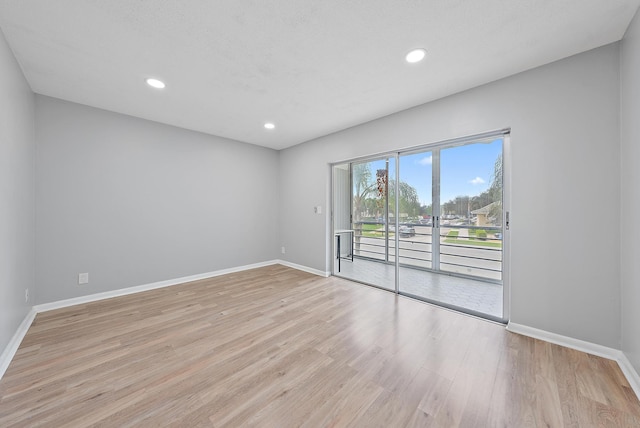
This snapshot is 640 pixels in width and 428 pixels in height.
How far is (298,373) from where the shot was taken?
5.78 ft

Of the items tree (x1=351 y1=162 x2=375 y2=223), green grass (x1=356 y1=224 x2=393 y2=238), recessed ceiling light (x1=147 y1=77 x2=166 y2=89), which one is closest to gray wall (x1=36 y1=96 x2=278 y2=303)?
recessed ceiling light (x1=147 y1=77 x2=166 y2=89)

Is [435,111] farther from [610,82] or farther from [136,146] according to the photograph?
[136,146]

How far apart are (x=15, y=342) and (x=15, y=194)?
1319 mm

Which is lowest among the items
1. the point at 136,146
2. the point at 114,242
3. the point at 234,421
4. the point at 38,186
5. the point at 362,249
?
the point at 234,421

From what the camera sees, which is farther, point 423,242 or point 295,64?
point 423,242

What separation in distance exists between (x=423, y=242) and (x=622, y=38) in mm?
3337

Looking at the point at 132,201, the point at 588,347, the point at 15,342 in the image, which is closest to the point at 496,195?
the point at 588,347

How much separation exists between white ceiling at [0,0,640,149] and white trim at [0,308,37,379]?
8.22 ft

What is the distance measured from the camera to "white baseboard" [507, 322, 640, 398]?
1.65 m

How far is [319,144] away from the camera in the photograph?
4.45 meters

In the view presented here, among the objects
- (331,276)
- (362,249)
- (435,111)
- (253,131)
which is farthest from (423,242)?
(253,131)

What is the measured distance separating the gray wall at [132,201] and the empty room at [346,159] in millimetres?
28

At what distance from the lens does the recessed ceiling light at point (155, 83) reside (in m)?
2.49

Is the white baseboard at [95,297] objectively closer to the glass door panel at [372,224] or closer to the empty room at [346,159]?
the empty room at [346,159]
